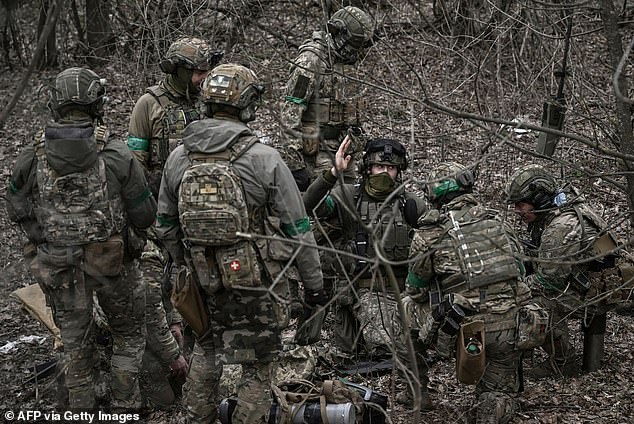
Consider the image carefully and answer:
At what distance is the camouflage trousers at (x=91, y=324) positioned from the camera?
571 centimetres

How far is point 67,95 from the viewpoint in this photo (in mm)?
5574

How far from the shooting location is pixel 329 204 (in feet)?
22.2

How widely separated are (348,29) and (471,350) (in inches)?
135

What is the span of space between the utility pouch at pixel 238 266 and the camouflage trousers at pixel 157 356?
148 centimetres

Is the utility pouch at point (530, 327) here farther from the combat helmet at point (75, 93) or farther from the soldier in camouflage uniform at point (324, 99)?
the combat helmet at point (75, 93)

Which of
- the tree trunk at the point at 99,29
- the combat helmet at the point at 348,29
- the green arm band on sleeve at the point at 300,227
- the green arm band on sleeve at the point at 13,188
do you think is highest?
the tree trunk at the point at 99,29

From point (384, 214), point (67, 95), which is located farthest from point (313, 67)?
point (67, 95)

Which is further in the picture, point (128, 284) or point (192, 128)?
point (128, 284)

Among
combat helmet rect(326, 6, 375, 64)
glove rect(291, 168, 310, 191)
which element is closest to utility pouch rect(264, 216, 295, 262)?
glove rect(291, 168, 310, 191)

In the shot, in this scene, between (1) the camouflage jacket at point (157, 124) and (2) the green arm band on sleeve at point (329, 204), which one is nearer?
(2) the green arm band on sleeve at point (329, 204)

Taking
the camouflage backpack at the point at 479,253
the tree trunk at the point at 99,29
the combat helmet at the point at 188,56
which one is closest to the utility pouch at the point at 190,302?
the camouflage backpack at the point at 479,253

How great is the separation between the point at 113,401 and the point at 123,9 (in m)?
9.77

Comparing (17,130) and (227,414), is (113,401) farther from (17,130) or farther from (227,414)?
(17,130)

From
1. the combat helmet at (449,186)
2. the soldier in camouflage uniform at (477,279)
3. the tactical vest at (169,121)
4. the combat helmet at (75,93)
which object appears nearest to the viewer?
the combat helmet at (75,93)
